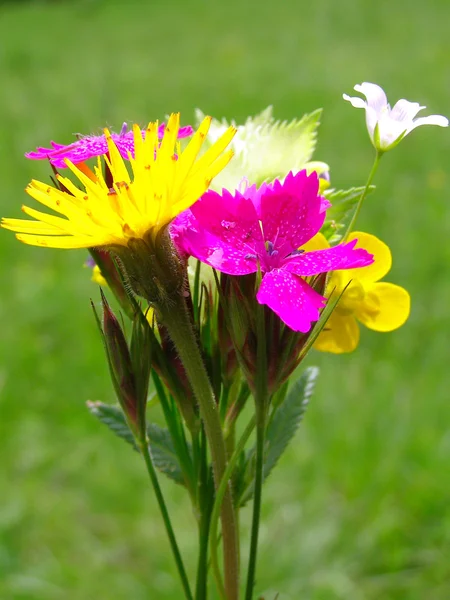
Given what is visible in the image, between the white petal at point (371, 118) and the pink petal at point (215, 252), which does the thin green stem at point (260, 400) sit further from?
the white petal at point (371, 118)

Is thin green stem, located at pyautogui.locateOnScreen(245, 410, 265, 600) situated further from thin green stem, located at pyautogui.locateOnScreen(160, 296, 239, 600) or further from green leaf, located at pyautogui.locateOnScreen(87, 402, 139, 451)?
green leaf, located at pyautogui.locateOnScreen(87, 402, 139, 451)

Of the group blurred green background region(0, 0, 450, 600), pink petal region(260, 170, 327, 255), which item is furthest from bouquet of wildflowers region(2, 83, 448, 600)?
blurred green background region(0, 0, 450, 600)

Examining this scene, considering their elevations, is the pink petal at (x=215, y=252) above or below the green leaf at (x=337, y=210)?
below

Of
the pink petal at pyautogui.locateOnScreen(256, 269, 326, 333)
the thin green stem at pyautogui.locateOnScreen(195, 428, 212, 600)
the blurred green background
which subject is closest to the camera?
the pink petal at pyautogui.locateOnScreen(256, 269, 326, 333)

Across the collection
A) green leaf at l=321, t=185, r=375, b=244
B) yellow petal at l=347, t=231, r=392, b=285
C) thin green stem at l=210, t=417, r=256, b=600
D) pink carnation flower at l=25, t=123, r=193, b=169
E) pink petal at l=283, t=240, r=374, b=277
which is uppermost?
pink carnation flower at l=25, t=123, r=193, b=169

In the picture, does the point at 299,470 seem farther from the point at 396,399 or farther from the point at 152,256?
the point at 152,256

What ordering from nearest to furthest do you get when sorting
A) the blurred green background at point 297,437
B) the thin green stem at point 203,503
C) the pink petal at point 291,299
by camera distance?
the pink petal at point 291,299, the thin green stem at point 203,503, the blurred green background at point 297,437

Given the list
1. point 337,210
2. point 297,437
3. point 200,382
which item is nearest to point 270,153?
point 337,210

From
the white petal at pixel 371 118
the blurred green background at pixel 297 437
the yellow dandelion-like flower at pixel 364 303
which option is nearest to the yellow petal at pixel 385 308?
the yellow dandelion-like flower at pixel 364 303
